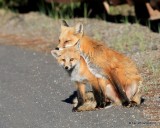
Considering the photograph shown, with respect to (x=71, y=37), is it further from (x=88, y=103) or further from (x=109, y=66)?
(x=88, y=103)

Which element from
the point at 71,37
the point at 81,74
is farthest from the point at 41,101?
the point at 71,37

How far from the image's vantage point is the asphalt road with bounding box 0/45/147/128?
28.2ft

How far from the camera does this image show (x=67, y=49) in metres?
9.42

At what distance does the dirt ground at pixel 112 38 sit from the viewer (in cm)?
1018

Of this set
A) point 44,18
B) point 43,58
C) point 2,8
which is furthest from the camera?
point 2,8

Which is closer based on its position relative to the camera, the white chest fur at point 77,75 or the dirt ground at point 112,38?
the white chest fur at point 77,75

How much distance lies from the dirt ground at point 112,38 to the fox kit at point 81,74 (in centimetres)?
52

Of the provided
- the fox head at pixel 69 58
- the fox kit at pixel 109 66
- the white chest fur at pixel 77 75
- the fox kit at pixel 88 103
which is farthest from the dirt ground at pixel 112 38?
the fox head at pixel 69 58

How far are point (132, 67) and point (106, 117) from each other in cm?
99

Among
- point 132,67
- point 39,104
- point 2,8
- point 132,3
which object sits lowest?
point 2,8

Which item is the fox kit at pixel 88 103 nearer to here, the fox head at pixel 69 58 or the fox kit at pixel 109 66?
the fox kit at pixel 109 66

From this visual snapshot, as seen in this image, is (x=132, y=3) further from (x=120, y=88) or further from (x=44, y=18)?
(x=120, y=88)

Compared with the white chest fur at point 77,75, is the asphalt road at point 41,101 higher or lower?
lower

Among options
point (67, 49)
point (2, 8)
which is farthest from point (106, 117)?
point (2, 8)
